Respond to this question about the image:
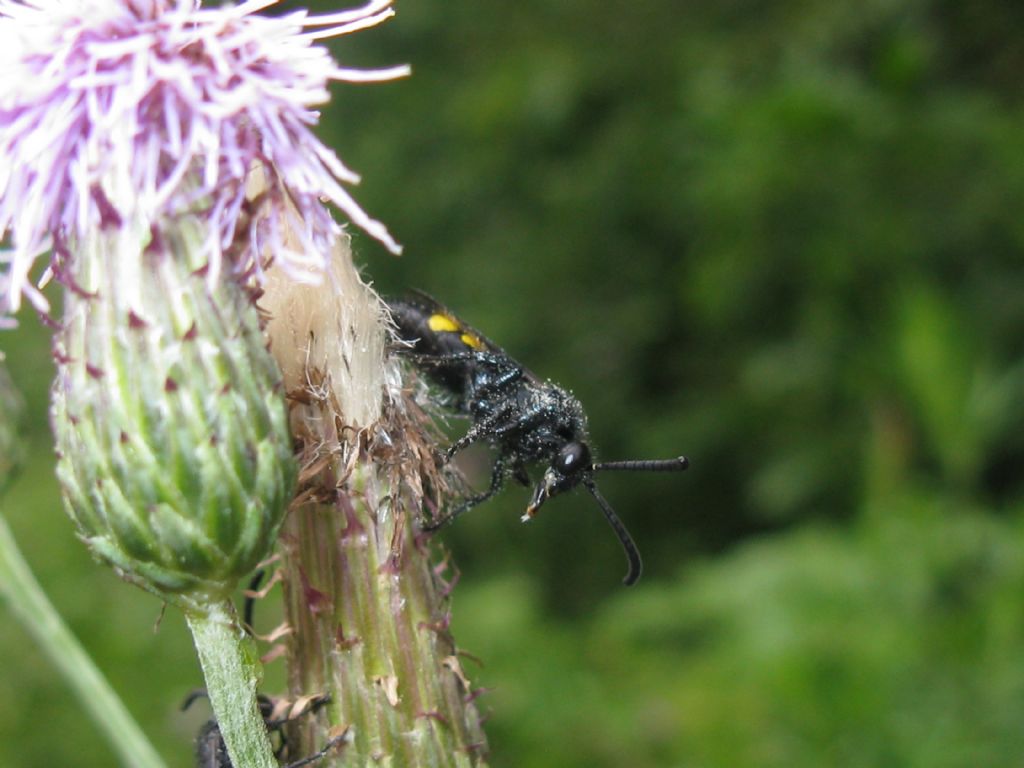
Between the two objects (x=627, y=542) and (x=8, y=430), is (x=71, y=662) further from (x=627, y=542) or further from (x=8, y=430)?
(x=627, y=542)

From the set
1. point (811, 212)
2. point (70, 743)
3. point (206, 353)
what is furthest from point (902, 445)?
point (206, 353)

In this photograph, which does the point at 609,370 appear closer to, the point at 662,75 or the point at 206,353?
the point at 662,75

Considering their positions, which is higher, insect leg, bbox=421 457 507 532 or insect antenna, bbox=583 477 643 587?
insect leg, bbox=421 457 507 532

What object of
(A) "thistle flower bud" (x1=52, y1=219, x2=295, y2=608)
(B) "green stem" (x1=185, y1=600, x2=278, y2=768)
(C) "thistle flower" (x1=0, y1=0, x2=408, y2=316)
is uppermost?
(C) "thistle flower" (x1=0, y1=0, x2=408, y2=316)

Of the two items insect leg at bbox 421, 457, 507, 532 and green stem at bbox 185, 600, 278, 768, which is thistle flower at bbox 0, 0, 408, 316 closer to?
green stem at bbox 185, 600, 278, 768

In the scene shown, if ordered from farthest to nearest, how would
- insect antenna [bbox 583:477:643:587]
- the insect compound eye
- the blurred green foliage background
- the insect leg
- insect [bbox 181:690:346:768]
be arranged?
1. the blurred green foliage background
2. insect antenna [bbox 583:477:643:587]
3. the insect compound eye
4. the insect leg
5. insect [bbox 181:690:346:768]

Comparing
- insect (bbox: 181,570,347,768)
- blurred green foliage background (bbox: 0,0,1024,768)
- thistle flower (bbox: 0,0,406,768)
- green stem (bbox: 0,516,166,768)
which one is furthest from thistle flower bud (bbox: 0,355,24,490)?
thistle flower (bbox: 0,0,406,768)
